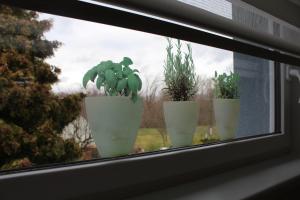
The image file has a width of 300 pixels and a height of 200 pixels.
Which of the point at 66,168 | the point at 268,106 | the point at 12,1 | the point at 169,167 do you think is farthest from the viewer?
the point at 268,106

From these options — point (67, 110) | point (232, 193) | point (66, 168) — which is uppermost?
point (67, 110)

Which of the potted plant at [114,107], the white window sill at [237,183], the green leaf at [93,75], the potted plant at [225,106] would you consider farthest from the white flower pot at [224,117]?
the green leaf at [93,75]

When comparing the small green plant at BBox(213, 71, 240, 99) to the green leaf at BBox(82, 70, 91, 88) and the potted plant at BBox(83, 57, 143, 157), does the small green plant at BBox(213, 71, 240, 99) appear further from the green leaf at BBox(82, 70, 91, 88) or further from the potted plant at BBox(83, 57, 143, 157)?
the green leaf at BBox(82, 70, 91, 88)

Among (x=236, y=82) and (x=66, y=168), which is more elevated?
(x=236, y=82)

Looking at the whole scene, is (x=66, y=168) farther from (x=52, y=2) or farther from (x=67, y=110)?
(x=52, y=2)

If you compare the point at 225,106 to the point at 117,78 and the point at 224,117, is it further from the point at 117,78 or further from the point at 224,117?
the point at 117,78

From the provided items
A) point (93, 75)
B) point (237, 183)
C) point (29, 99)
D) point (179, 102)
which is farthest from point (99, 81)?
point (237, 183)

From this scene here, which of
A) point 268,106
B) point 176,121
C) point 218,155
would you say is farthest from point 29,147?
point 268,106

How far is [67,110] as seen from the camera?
0.69 meters

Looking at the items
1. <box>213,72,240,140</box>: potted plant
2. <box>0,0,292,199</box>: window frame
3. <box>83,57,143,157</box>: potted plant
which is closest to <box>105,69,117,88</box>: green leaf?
<box>83,57,143,157</box>: potted plant

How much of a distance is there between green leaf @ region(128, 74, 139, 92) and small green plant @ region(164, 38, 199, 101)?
174 mm

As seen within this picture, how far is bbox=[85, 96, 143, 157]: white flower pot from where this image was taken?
73 centimetres

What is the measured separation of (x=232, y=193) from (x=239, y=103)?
0.43 metres

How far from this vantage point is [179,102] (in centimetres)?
92
